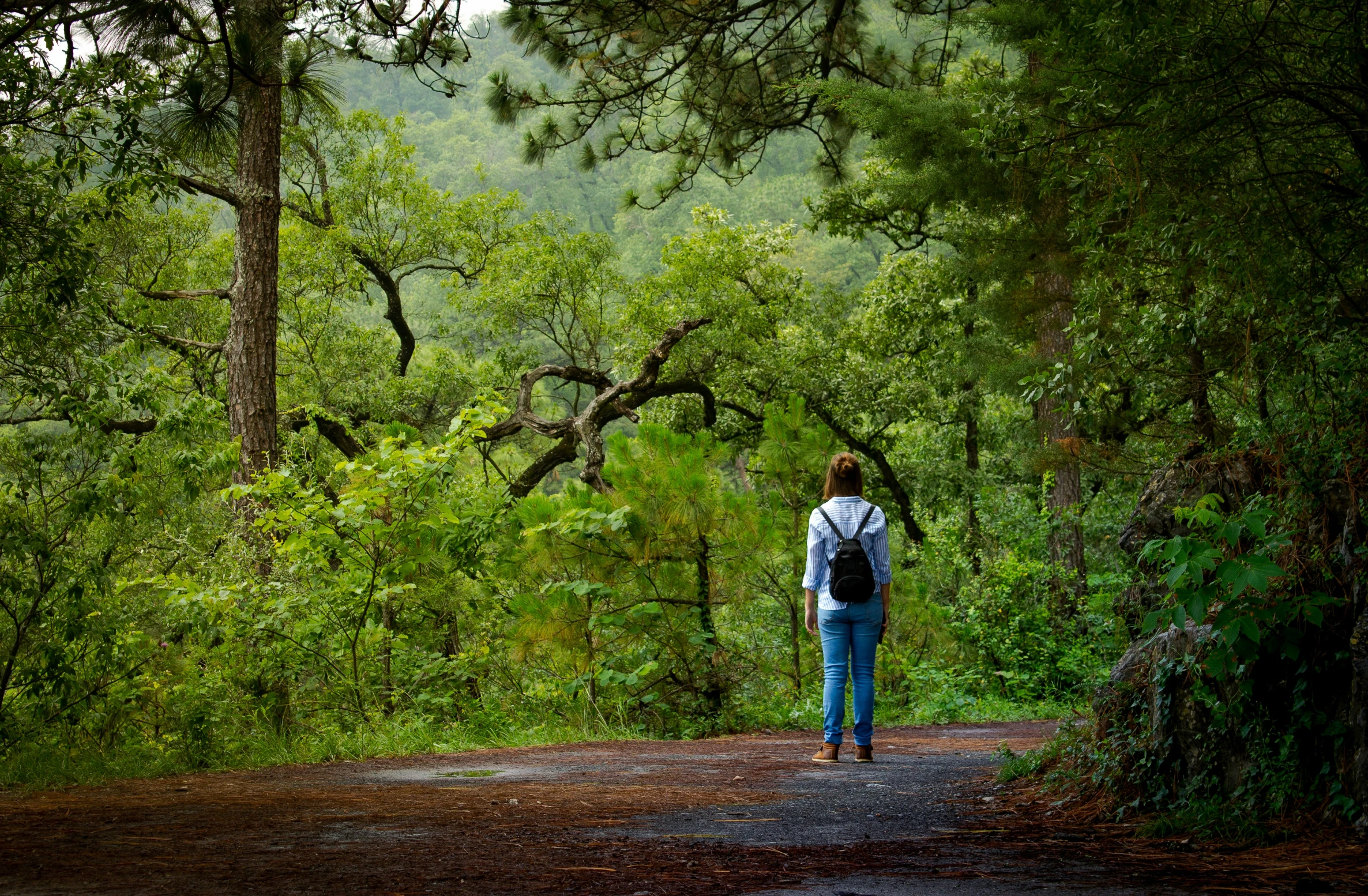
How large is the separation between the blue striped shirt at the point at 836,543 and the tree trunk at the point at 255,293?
703 centimetres

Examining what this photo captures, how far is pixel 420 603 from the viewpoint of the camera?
9719 mm

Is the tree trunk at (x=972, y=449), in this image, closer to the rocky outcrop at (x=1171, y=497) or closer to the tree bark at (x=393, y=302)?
the rocky outcrop at (x=1171, y=497)

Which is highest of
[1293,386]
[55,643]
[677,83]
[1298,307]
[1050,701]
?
[677,83]

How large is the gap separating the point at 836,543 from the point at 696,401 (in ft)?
37.6

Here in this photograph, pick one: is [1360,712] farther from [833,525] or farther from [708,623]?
[708,623]

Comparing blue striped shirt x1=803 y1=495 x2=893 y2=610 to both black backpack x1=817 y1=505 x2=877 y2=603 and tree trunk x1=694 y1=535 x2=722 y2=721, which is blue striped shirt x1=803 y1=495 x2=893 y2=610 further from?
tree trunk x1=694 y1=535 x2=722 y2=721

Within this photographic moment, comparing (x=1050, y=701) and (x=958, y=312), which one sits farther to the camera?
(x=958, y=312)

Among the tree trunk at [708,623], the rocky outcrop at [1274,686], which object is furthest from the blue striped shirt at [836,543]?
the tree trunk at [708,623]

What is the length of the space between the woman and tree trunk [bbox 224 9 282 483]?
23.2 feet

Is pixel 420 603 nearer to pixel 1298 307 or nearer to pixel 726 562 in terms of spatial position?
pixel 726 562

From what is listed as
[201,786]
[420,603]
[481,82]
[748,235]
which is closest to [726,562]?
[420,603]

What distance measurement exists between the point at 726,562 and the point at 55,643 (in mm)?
5318

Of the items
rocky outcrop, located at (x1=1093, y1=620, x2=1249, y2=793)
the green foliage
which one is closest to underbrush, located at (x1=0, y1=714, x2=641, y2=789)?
rocky outcrop, located at (x1=1093, y1=620, x2=1249, y2=793)

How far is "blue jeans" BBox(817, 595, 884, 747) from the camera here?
578 centimetres
